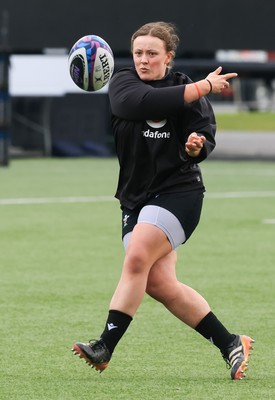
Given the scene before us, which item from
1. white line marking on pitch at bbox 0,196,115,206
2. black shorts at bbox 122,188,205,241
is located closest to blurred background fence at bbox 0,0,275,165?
white line marking on pitch at bbox 0,196,115,206

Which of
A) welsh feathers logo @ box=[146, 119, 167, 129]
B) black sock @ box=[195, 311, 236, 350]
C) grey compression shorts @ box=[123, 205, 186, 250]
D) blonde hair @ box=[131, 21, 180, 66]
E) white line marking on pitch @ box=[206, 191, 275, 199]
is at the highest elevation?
blonde hair @ box=[131, 21, 180, 66]

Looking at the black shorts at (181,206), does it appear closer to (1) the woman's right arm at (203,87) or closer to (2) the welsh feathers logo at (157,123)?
(2) the welsh feathers logo at (157,123)

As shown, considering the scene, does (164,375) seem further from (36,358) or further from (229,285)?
(229,285)

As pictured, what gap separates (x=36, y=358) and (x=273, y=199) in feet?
39.2

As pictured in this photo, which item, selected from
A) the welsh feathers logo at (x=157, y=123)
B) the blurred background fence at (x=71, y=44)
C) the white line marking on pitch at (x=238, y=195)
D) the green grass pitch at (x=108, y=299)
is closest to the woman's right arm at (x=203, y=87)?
the welsh feathers logo at (x=157, y=123)

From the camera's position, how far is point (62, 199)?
1938 cm

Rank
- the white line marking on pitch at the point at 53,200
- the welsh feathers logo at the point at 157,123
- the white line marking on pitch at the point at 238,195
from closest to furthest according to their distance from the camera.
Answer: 1. the welsh feathers logo at the point at 157,123
2. the white line marking on pitch at the point at 53,200
3. the white line marking on pitch at the point at 238,195

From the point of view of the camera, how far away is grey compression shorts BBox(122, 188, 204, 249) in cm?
699

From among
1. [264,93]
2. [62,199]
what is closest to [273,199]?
[62,199]

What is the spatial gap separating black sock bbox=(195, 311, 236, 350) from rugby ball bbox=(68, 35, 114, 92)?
157cm

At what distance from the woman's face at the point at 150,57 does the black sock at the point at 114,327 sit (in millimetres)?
1402

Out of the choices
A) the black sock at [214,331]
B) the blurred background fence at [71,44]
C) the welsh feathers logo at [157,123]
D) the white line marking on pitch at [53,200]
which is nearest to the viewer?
the welsh feathers logo at [157,123]

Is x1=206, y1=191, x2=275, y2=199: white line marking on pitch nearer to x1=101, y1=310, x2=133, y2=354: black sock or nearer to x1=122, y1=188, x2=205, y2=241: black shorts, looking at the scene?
x1=122, y1=188, x2=205, y2=241: black shorts

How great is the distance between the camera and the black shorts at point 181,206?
7038 millimetres
